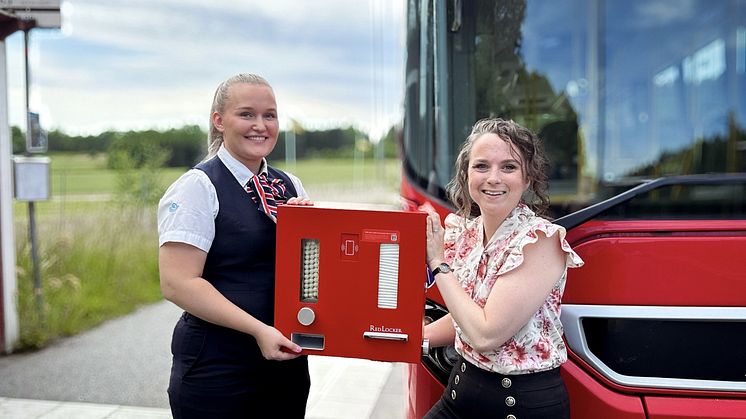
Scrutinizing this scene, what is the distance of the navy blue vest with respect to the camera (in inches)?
67.4

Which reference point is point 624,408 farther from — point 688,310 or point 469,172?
point 469,172

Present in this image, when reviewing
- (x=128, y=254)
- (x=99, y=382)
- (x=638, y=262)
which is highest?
(x=638, y=262)

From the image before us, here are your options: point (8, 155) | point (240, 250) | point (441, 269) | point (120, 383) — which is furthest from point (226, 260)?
point (8, 155)

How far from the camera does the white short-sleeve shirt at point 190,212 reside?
1.64 meters

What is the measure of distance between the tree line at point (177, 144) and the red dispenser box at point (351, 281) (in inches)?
22.7

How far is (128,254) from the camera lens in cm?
793

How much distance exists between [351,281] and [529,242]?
443 mm

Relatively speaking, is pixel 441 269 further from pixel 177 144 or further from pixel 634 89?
pixel 177 144

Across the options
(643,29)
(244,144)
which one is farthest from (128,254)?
(244,144)

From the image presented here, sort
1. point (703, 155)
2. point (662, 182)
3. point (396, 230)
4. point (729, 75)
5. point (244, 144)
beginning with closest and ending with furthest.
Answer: point (396, 230) → point (244, 144) → point (662, 182) → point (729, 75) → point (703, 155)

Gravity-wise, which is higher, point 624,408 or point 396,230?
point 396,230

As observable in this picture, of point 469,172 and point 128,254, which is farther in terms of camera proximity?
point 128,254

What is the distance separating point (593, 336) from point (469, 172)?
0.62m

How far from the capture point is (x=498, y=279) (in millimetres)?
1572
